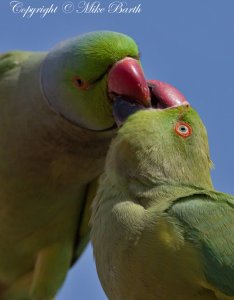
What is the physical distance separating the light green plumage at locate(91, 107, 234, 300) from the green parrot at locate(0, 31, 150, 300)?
74cm

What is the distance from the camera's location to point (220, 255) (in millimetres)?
2088

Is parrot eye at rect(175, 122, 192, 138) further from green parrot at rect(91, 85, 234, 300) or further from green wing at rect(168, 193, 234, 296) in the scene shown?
green wing at rect(168, 193, 234, 296)

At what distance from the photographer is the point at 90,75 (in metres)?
3.43

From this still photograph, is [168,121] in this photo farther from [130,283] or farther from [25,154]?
[25,154]

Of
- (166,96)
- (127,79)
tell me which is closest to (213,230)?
(166,96)

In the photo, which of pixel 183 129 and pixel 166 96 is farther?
pixel 166 96

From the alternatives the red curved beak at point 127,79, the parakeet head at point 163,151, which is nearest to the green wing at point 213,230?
the parakeet head at point 163,151

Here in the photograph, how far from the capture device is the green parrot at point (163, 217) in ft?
6.79

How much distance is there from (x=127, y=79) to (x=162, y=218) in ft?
3.97

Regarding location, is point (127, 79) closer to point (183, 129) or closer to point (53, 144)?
point (53, 144)

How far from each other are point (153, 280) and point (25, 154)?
1768 mm

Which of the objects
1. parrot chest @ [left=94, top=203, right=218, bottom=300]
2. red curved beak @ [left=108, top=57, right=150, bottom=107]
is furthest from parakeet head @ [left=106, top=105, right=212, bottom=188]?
red curved beak @ [left=108, top=57, right=150, bottom=107]

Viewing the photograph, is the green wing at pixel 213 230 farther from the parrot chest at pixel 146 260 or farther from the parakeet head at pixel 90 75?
Answer: the parakeet head at pixel 90 75

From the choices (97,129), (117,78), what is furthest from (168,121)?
(97,129)
